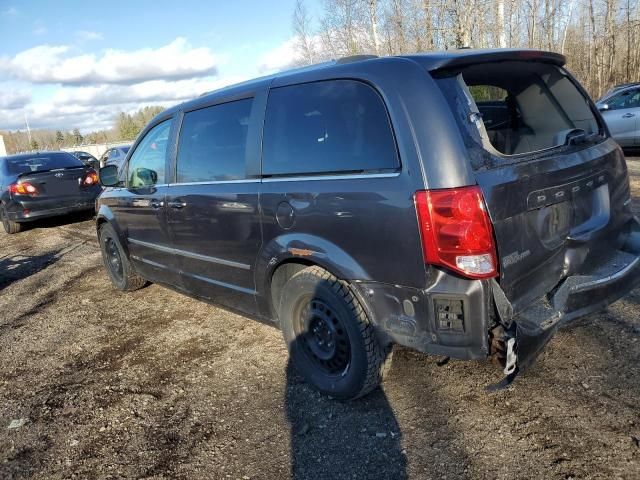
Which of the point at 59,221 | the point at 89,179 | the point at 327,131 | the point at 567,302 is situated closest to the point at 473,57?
the point at 327,131

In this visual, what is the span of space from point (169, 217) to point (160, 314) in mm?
1239

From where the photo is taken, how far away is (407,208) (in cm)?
249

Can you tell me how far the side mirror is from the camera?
5152mm

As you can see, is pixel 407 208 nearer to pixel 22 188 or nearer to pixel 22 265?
pixel 22 265

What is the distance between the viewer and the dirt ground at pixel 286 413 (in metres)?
2.55

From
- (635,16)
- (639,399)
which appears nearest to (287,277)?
(639,399)

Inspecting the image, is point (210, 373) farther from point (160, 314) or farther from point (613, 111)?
point (613, 111)

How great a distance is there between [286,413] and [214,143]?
1991 mm

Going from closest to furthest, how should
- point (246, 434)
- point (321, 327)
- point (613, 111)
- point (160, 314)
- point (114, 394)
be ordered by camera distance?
point (246, 434), point (321, 327), point (114, 394), point (160, 314), point (613, 111)

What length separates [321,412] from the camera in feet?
10.1

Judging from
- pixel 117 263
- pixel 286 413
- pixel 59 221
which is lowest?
pixel 286 413

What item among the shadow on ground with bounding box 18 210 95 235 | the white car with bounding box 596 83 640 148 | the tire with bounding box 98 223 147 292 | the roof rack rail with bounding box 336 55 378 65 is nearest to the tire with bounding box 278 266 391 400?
the roof rack rail with bounding box 336 55 378 65

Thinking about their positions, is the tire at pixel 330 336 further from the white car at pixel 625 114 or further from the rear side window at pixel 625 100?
the rear side window at pixel 625 100

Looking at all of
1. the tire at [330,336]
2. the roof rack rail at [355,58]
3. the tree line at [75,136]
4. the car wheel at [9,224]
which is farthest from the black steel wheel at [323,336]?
the tree line at [75,136]
